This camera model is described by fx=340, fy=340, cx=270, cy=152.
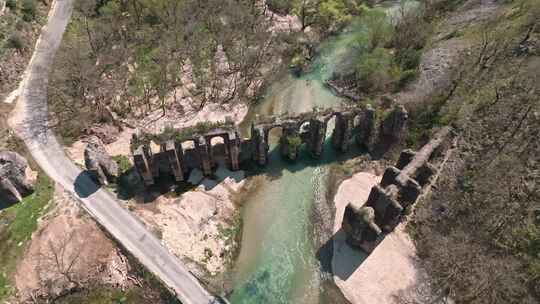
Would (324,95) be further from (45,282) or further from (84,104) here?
(45,282)

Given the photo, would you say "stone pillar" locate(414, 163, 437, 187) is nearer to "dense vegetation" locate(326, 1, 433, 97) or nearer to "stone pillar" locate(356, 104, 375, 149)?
"stone pillar" locate(356, 104, 375, 149)

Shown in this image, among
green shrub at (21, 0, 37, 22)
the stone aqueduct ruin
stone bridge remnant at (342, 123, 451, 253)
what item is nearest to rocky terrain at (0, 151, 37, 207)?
the stone aqueduct ruin

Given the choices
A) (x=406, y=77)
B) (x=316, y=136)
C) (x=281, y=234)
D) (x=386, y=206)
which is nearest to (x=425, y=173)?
(x=386, y=206)

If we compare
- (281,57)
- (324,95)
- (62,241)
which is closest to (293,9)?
(281,57)

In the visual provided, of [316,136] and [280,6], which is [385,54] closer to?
[316,136]

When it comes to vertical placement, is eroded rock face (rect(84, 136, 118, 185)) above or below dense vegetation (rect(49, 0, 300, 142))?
below

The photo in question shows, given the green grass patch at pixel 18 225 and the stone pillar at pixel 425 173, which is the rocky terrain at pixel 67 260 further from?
the stone pillar at pixel 425 173
